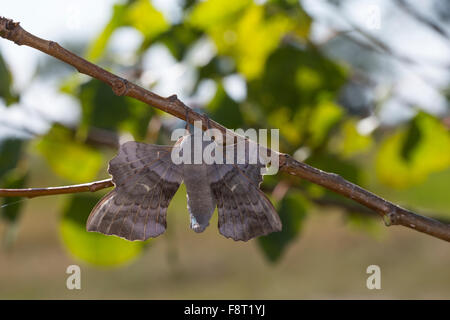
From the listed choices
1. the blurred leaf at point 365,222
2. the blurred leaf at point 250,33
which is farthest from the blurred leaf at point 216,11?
the blurred leaf at point 365,222

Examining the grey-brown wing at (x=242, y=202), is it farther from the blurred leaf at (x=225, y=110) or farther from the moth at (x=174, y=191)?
the blurred leaf at (x=225, y=110)

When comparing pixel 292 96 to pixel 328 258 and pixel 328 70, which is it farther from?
pixel 328 258

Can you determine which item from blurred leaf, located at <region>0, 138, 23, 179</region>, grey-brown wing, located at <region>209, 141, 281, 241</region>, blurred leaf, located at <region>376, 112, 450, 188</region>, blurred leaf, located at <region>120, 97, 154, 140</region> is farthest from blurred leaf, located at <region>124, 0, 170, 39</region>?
grey-brown wing, located at <region>209, 141, 281, 241</region>

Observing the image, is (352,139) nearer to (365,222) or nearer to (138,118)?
(365,222)

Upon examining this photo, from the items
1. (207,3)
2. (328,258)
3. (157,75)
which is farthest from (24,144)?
(328,258)

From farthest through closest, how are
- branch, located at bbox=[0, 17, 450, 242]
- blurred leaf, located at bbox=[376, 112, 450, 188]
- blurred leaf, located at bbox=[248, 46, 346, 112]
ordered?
→ blurred leaf, located at bbox=[248, 46, 346, 112]
blurred leaf, located at bbox=[376, 112, 450, 188]
branch, located at bbox=[0, 17, 450, 242]

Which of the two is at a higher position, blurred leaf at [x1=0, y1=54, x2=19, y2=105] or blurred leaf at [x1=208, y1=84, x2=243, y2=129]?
blurred leaf at [x1=0, y1=54, x2=19, y2=105]

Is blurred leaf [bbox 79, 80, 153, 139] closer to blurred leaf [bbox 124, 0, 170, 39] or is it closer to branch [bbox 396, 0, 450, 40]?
blurred leaf [bbox 124, 0, 170, 39]
